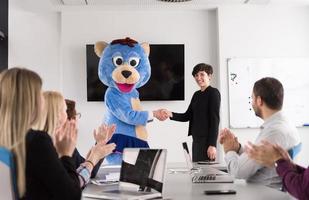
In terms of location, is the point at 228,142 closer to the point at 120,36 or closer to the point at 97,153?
the point at 97,153

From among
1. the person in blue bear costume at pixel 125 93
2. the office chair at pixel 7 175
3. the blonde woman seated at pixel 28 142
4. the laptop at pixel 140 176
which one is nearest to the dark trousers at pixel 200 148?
the person in blue bear costume at pixel 125 93

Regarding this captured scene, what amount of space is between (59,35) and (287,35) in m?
2.83

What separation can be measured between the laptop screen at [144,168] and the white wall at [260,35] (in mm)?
3148

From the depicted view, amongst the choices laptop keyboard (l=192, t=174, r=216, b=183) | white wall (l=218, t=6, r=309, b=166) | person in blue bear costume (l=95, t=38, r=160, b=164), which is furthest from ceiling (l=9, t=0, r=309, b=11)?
laptop keyboard (l=192, t=174, r=216, b=183)

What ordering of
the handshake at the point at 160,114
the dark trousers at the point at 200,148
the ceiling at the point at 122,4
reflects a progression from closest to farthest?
1. the dark trousers at the point at 200,148
2. the handshake at the point at 160,114
3. the ceiling at the point at 122,4

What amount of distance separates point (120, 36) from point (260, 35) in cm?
171

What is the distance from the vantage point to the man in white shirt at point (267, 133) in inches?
75.5

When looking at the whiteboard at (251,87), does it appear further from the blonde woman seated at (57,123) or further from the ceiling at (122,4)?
the blonde woman seated at (57,123)

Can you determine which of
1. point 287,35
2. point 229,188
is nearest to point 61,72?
point 287,35

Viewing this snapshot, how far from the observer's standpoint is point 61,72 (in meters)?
4.86

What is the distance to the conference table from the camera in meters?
1.61

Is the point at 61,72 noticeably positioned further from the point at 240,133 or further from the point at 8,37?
the point at 240,133

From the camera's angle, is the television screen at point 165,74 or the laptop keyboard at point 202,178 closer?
the laptop keyboard at point 202,178

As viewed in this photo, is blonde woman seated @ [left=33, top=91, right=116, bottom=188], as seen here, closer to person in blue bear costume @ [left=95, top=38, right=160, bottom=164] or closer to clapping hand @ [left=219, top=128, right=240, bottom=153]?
clapping hand @ [left=219, top=128, right=240, bottom=153]
